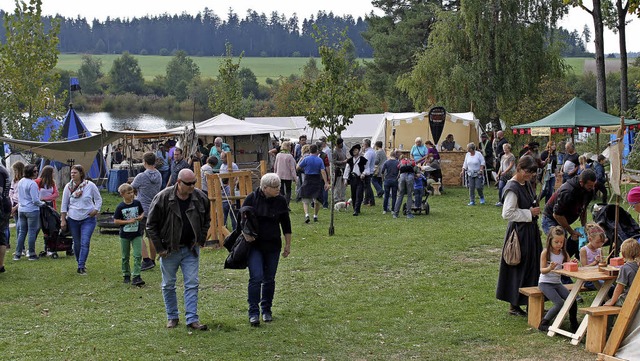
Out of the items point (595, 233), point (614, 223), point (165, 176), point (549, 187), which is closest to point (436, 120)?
point (549, 187)

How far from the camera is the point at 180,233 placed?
885 centimetres

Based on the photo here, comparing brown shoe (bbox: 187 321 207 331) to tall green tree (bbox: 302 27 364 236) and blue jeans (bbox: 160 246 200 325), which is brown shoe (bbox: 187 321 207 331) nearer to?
blue jeans (bbox: 160 246 200 325)

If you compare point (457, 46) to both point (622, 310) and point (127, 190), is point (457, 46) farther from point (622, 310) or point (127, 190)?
point (622, 310)

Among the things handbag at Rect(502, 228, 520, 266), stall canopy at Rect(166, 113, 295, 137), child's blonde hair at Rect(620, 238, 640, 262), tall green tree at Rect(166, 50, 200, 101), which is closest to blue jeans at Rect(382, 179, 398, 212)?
stall canopy at Rect(166, 113, 295, 137)

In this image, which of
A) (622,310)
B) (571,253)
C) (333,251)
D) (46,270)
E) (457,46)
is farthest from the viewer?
(457,46)

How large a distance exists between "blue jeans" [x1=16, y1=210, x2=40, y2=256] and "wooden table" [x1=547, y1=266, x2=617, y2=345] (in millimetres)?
8433

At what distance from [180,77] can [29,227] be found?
283 ft

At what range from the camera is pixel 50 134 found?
26203 mm

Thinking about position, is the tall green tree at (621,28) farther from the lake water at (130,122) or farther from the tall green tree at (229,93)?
the lake water at (130,122)

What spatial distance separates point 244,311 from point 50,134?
59.2 feet

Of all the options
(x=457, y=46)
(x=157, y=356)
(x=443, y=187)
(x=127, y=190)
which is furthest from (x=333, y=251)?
(x=457, y=46)

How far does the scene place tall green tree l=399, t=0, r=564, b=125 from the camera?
110 ft

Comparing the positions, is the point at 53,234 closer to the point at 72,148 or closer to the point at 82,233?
the point at 82,233

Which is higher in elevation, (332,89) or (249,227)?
(332,89)
